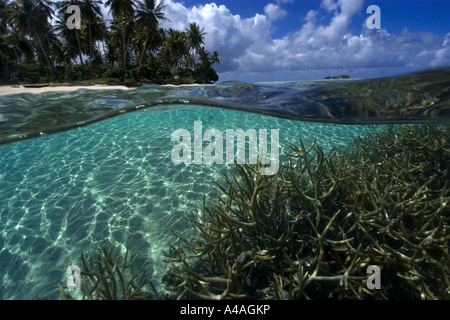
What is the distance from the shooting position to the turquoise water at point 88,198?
5.06m

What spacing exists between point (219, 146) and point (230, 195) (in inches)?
256

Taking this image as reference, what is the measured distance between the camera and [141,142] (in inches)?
428

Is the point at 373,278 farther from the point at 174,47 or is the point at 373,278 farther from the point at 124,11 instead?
the point at 174,47

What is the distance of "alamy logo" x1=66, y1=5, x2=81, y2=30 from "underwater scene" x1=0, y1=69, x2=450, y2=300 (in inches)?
1299

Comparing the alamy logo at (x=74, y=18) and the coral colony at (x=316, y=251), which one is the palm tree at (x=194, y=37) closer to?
the alamy logo at (x=74, y=18)

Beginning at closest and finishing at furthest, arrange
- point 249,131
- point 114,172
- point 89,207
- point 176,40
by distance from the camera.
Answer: point 89,207
point 114,172
point 249,131
point 176,40

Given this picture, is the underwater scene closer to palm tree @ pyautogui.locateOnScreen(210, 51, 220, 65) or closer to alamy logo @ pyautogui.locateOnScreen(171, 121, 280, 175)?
alamy logo @ pyautogui.locateOnScreen(171, 121, 280, 175)

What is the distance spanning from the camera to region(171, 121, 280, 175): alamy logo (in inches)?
355

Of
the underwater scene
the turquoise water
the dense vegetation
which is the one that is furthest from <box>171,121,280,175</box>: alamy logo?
the dense vegetation

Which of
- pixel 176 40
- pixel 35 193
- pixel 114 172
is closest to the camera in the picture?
pixel 35 193
